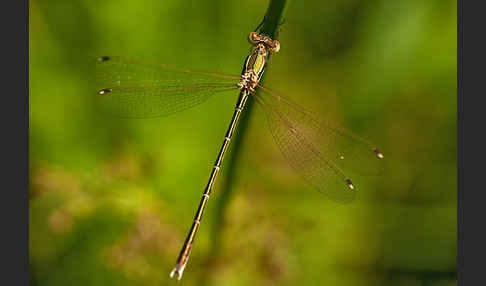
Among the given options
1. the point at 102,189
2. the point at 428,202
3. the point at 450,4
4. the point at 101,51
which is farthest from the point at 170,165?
the point at 450,4

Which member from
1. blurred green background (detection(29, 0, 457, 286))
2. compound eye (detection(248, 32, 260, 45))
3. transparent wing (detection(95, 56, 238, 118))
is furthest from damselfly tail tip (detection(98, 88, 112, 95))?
compound eye (detection(248, 32, 260, 45))

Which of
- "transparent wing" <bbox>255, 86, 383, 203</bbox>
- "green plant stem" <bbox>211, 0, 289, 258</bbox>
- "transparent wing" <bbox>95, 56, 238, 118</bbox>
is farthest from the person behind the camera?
"transparent wing" <bbox>95, 56, 238, 118</bbox>

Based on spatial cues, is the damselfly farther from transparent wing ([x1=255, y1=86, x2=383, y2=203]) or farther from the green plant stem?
the green plant stem

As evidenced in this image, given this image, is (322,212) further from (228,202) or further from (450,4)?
(450,4)

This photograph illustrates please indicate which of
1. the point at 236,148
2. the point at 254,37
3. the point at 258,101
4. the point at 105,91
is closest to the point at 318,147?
the point at 258,101

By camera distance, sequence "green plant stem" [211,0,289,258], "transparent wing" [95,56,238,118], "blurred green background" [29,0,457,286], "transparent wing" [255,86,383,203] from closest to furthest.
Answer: "green plant stem" [211,0,289,258] < "transparent wing" [255,86,383,203] < "transparent wing" [95,56,238,118] < "blurred green background" [29,0,457,286]

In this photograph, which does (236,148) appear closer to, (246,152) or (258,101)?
(258,101)
